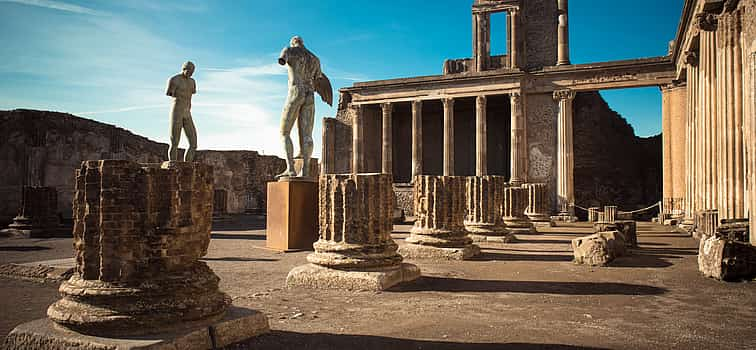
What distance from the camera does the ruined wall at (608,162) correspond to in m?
28.7

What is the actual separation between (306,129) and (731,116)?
31.4ft

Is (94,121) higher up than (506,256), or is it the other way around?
(94,121)

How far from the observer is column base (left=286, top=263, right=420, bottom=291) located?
5.67 meters

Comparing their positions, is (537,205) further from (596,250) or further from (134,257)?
(134,257)

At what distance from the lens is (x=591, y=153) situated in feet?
95.5

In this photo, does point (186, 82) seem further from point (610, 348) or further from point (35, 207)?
point (610, 348)

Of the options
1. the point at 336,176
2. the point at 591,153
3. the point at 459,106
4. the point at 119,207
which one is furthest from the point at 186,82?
the point at 591,153

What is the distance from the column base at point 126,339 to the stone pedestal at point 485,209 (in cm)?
834

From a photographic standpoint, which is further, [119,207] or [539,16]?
[539,16]

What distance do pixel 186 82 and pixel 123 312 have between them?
787 centimetres

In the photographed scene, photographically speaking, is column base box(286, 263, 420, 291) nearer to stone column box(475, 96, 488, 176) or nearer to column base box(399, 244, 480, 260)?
column base box(399, 244, 480, 260)

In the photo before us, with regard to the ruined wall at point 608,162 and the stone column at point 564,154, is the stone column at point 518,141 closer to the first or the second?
the stone column at point 564,154

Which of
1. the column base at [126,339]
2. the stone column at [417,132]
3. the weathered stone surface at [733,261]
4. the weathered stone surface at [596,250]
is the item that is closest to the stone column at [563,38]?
the stone column at [417,132]

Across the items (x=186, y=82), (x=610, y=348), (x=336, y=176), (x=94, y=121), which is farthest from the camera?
(x=94, y=121)
